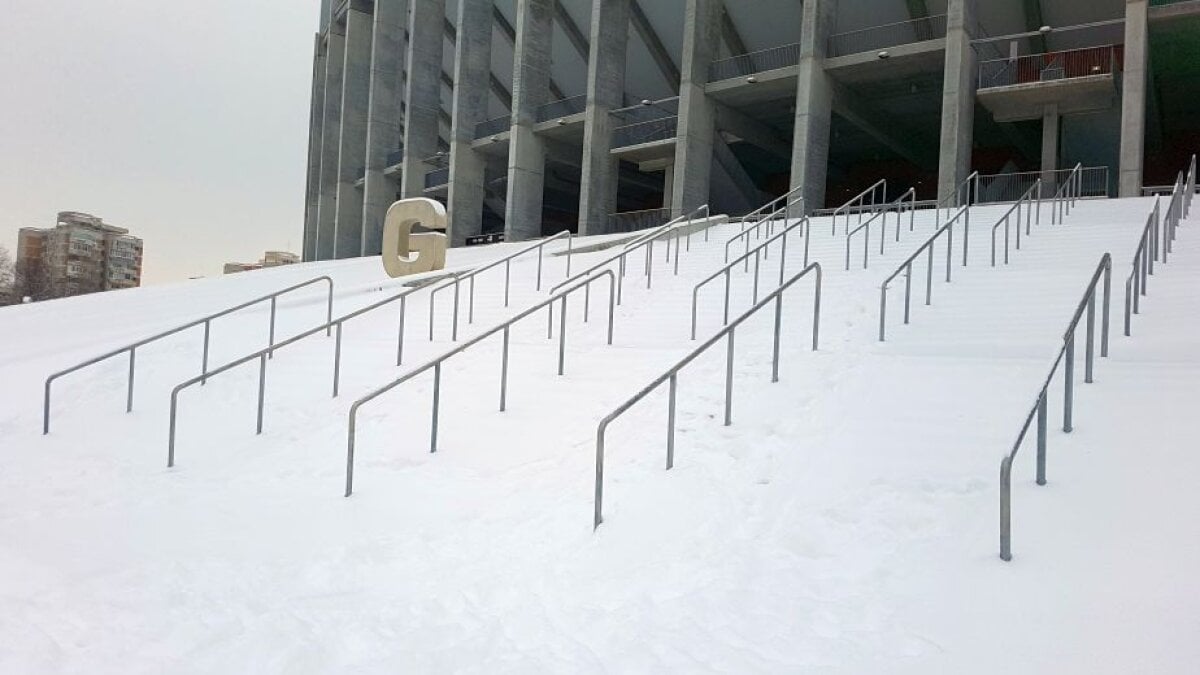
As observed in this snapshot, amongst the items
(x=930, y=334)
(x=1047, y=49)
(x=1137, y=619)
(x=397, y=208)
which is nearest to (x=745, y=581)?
(x=1137, y=619)

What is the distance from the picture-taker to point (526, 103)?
2895 cm

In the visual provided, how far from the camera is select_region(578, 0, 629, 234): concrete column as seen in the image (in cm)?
2647

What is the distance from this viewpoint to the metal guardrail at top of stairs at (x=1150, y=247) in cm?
653

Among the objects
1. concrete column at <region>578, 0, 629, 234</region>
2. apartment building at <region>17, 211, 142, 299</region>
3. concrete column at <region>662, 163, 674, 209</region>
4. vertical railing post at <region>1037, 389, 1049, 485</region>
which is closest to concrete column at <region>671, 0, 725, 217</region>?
concrete column at <region>662, 163, 674, 209</region>

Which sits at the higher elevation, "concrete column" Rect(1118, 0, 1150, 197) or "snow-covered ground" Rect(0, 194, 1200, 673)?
"concrete column" Rect(1118, 0, 1150, 197)

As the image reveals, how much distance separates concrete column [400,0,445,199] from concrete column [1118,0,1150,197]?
81.9 feet

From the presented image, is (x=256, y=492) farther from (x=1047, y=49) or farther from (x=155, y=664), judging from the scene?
(x=1047, y=49)

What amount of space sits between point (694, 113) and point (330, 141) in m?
26.5

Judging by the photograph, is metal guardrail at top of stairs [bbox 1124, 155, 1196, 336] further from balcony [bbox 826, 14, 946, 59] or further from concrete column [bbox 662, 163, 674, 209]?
concrete column [bbox 662, 163, 674, 209]

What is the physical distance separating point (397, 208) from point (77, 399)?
7.47m

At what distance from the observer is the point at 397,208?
15.0 metres

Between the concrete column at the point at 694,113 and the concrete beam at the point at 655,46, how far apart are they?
172 inches

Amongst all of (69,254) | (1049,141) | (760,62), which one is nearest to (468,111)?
(760,62)

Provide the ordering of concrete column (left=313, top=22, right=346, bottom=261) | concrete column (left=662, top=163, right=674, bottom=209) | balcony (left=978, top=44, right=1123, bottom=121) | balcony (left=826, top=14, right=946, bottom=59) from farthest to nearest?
concrete column (left=313, top=22, right=346, bottom=261) < concrete column (left=662, top=163, right=674, bottom=209) < balcony (left=826, top=14, right=946, bottom=59) < balcony (left=978, top=44, right=1123, bottom=121)
